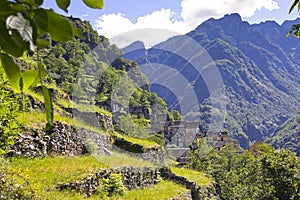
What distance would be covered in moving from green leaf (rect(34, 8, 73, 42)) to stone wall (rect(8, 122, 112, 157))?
810cm

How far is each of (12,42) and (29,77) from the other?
166 mm

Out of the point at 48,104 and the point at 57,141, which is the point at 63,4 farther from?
the point at 57,141

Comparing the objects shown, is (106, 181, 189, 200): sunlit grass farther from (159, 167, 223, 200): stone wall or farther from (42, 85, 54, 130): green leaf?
(42, 85, 54, 130): green leaf

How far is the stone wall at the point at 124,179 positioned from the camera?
8047mm

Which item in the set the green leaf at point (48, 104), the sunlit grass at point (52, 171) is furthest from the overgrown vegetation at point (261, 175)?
the green leaf at point (48, 104)

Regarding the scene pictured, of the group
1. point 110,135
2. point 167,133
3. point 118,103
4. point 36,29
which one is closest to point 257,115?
point 167,133

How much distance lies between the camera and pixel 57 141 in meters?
10.5

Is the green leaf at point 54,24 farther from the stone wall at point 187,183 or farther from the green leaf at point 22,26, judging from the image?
the stone wall at point 187,183

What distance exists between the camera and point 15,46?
412 mm

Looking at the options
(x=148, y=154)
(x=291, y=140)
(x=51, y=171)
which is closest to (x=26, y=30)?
(x=51, y=171)

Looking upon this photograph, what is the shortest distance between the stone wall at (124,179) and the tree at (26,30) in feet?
23.4

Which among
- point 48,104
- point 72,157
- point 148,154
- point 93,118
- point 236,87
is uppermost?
point 236,87

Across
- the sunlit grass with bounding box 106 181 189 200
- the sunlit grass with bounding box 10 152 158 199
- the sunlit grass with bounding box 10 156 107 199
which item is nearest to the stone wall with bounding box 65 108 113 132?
the sunlit grass with bounding box 106 181 189 200

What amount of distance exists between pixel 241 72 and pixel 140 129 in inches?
6402
